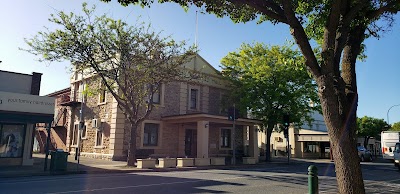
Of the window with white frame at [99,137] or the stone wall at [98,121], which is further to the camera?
the window with white frame at [99,137]

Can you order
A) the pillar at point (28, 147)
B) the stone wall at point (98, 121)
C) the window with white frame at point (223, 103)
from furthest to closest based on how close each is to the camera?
the window with white frame at point (223, 103) < the stone wall at point (98, 121) < the pillar at point (28, 147)

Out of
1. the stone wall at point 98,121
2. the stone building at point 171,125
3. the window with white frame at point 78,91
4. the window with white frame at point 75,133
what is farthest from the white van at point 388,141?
the window with white frame at point 78,91

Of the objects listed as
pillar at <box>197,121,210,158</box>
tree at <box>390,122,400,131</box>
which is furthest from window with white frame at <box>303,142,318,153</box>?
tree at <box>390,122,400,131</box>

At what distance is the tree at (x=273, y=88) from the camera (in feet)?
84.5

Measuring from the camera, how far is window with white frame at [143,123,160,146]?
82.2 ft

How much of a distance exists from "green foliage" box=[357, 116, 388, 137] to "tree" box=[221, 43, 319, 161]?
3027 centimetres

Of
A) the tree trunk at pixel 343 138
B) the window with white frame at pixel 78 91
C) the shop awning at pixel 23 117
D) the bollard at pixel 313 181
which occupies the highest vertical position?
the window with white frame at pixel 78 91

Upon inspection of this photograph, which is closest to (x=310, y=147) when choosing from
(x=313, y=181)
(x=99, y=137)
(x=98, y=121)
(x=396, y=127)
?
(x=99, y=137)

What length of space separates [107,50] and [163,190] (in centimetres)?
1049

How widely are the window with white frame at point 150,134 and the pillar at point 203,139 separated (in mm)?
3895

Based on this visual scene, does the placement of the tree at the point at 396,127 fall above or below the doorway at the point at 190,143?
above

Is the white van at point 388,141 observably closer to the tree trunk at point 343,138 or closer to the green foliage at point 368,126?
the green foliage at point 368,126

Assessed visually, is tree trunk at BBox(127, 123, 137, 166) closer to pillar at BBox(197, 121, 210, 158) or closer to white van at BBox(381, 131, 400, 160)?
pillar at BBox(197, 121, 210, 158)

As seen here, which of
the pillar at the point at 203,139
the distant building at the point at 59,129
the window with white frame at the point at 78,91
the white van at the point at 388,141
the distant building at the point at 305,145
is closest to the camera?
the pillar at the point at 203,139
